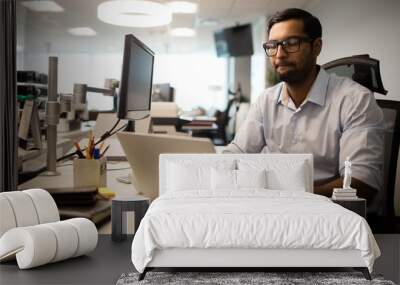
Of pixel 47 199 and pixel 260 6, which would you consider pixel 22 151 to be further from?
pixel 260 6

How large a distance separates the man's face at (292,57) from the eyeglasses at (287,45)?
0.7 inches

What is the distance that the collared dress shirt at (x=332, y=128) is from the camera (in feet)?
11.4

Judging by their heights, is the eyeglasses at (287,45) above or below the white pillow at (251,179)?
above

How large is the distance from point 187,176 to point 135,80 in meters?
0.64

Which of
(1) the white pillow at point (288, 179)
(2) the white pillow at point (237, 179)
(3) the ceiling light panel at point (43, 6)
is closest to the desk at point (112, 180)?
(2) the white pillow at point (237, 179)

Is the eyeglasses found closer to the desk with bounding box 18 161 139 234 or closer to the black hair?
the black hair

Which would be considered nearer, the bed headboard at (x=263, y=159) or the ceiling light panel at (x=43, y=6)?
the bed headboard at (x=263, y=159)

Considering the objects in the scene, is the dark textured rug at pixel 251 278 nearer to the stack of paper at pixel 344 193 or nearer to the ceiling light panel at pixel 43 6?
the stack of paper at pixel 344 193

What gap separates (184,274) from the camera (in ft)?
9.09

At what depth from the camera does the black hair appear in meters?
3.64

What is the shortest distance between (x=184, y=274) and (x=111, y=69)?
1637 millimetres

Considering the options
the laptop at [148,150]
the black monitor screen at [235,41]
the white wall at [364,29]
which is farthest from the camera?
the black monitor screen at [235,41]

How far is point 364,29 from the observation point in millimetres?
3729

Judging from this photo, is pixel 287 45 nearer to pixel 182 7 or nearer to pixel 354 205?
pixel 182 7
